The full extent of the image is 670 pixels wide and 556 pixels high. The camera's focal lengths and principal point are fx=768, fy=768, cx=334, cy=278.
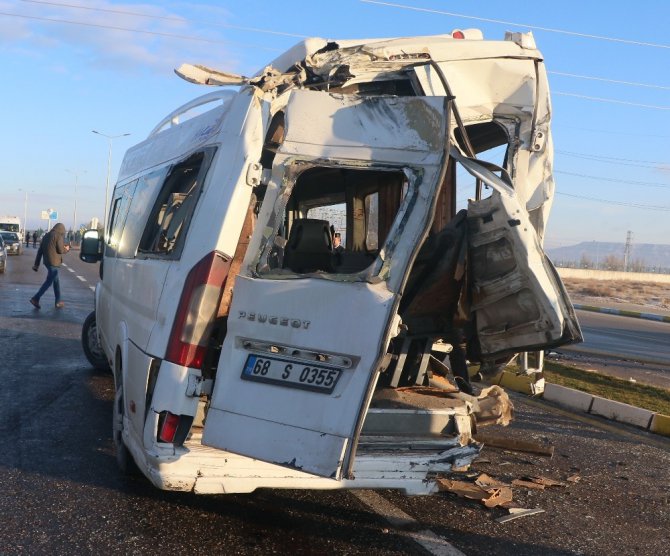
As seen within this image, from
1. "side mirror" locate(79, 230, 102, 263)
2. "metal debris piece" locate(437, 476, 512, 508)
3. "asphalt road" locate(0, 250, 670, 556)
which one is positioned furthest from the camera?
"side mirror" locate(79, 230, 102, 263)

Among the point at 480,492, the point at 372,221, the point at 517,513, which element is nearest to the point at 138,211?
the point at 372,221

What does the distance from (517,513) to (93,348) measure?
581 cm

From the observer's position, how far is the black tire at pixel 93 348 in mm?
9156

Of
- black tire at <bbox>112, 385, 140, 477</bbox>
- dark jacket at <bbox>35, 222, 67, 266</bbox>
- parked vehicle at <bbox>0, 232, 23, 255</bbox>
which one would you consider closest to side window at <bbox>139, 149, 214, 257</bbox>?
black tire at <bbox>112, 385, 140, 477</bbox>

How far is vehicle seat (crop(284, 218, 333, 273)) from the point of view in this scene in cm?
573

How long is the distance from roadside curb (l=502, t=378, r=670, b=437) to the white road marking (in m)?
2.85

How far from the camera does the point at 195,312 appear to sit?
163 inches

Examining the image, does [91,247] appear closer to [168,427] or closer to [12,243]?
→ [168,427]

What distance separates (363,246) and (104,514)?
340 centimetres

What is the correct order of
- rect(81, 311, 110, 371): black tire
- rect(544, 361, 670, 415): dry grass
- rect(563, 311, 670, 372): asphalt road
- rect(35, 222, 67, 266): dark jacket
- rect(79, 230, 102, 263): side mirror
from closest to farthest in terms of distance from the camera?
1. rect(79, 230, 102, 263): side mirror
2. rect(81, 311, 110, 371): black tire
3. rect(544, 361, 670, 415): dry grass
4. rect(35, 222, 67, 266): dark jacket
5. rect(563, 311, 670, 372): asphalt road

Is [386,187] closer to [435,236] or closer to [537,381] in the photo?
[435,236]

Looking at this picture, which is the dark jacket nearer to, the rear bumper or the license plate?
the rear bumper

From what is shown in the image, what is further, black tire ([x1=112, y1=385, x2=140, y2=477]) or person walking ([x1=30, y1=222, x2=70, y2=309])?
person walking ([x1=30, y1=222, x2=70, y2=309])

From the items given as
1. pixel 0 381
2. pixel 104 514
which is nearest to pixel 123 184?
pixel 0 381
